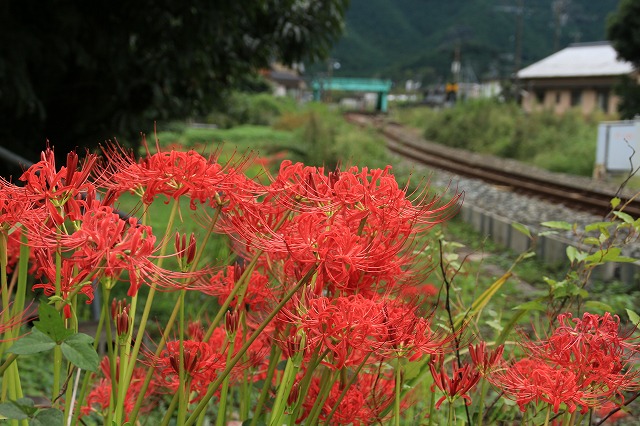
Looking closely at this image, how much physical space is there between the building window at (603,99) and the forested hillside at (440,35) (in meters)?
39.4

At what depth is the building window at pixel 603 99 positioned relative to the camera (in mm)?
39469

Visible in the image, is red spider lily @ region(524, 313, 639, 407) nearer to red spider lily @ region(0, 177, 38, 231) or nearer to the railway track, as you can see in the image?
red spider lily @ region(0, 177, 38, 231)

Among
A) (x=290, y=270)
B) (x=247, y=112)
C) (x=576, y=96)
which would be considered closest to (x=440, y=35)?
(x=576, y=96)

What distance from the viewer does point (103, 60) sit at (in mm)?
6285

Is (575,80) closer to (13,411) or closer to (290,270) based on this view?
(290,270)

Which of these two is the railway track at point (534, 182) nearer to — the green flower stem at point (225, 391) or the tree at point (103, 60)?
the tree at point (103, 60)

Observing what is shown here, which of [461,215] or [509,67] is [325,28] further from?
[509,67]

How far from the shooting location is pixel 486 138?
26.9 metres

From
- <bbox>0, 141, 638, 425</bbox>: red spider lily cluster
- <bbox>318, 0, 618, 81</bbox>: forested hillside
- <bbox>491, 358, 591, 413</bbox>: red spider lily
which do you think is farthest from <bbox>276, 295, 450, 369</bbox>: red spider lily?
<bbox>318, 0, 618, 81</bbox>: forested hillside

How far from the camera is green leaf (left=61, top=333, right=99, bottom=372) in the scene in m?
1.10

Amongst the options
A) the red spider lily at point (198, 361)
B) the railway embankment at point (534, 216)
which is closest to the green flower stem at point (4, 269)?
the red spider lily at point (198, 361)

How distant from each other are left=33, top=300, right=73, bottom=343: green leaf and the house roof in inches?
1585

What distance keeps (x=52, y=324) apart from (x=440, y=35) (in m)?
104

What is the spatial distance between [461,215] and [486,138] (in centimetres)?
1626
